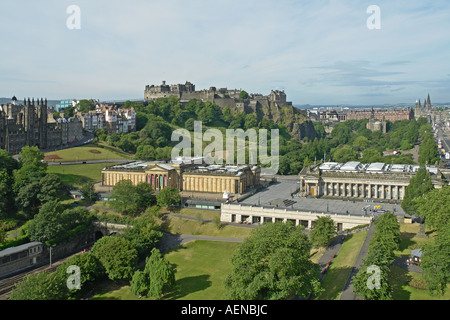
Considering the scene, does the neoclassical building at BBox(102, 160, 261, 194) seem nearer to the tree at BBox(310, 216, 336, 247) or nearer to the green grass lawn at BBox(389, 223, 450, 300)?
the tree at BBox(310, 216, 336, 247)

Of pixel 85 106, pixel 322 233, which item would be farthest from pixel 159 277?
pixel 85 106

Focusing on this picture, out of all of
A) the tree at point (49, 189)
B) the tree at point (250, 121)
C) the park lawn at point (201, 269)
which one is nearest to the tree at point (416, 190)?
the park lawn at point (201, 269)

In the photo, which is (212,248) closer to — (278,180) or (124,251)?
(124,251)

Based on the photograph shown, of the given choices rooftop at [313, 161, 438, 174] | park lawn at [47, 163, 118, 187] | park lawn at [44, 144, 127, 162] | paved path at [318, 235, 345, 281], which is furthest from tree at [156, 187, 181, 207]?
park lawn at [44, 144, 127, 162]

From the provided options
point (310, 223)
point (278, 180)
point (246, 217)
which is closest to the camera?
point (310, 223)

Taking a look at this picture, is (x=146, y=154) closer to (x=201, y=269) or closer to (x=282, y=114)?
(x=201, y=269)

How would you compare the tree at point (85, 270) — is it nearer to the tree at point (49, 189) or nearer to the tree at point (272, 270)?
the tree at point (272, 270)

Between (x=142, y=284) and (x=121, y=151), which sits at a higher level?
(x=121, y=151)
